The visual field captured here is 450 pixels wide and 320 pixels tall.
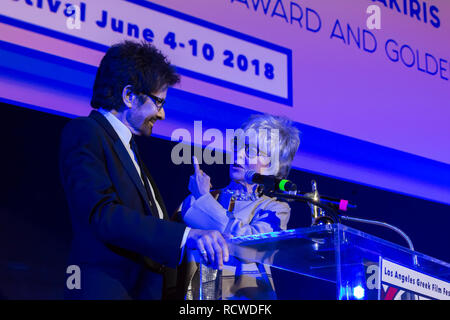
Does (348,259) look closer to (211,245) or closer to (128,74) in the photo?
(211,245)

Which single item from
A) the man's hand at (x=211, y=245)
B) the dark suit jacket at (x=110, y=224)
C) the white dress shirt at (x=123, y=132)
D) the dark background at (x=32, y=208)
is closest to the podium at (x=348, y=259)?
the man's hand at (x=211, y=245)

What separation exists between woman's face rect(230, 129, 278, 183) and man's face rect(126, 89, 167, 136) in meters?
0.69

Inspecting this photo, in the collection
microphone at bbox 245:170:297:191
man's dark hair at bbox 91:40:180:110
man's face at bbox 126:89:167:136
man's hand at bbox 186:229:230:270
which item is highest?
man's dark hair at bbox 91:40:180:110

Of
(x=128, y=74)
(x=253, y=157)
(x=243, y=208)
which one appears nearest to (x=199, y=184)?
(x=243, y=208)

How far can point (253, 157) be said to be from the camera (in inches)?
100

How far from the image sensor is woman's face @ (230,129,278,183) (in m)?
2.53

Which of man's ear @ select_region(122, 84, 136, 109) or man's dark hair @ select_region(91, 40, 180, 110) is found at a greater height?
man's dark hair @ select_region(91, 40, 180, 110)

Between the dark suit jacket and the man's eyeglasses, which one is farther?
the man's eyeglasses

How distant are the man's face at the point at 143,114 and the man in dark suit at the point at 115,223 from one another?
0.17ft

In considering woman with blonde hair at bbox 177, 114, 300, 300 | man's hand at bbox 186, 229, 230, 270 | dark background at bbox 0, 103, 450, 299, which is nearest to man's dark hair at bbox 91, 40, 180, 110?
woman with blonde hair at bbox 177, 114, 300, 300

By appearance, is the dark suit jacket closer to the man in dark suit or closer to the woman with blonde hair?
the man in dark suit

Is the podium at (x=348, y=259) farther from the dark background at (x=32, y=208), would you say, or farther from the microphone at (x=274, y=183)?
the dark background at (x=32, y=208)
